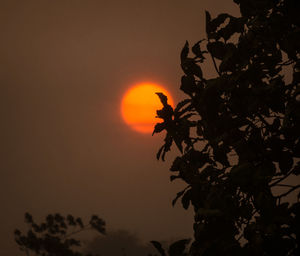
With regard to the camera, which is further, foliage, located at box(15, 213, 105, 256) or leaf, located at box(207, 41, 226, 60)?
foliage, located at box(15, 213, 105, 256)

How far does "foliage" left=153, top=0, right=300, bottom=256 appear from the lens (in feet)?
7.95

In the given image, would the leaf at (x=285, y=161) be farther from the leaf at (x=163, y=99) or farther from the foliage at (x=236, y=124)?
the leaf at (x=163, y=99)

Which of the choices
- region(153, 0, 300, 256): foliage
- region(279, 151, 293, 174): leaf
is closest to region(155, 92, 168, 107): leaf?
region(153, 0, 300, 256): foliage

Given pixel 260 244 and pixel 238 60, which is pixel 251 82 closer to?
pixel 238 60

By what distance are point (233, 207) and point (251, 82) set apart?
3.44ft

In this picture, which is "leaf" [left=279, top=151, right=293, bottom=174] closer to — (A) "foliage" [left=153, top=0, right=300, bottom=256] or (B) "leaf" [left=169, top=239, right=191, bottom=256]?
(A) "foliage" [left=153, top=0, right=300, bottom=256]

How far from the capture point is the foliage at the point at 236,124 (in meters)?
2.42

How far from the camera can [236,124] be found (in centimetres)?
287

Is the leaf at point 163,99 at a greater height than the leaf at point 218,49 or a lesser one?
lesser

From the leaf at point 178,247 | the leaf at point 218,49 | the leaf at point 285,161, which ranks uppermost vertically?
the leaf at point 218,49

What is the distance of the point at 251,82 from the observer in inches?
113

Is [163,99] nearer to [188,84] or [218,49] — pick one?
[188,84]

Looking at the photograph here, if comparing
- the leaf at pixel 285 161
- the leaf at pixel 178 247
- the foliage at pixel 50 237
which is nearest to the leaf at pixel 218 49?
the leaf at pixel 285 161

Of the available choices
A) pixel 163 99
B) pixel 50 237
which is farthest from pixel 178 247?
pixel 50 237
